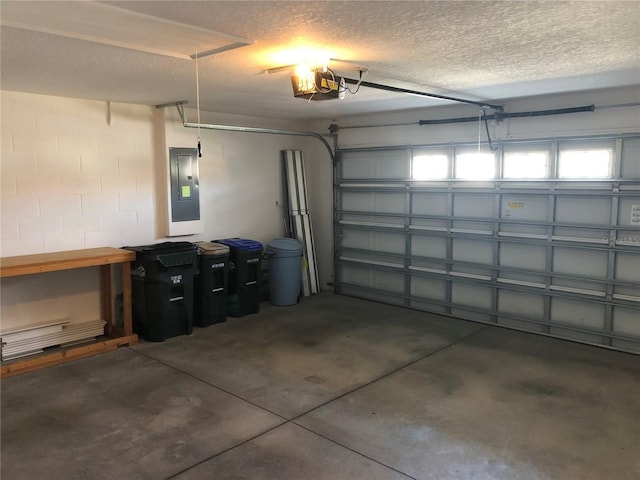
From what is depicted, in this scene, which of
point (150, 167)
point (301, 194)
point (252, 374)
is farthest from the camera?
point (301, 194)

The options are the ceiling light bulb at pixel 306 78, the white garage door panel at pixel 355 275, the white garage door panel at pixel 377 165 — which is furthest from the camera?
the white garage door panel at pixel 355 275

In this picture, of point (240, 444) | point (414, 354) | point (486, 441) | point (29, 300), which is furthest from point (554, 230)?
point (29, 300)

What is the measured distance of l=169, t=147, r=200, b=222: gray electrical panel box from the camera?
5.99 metres

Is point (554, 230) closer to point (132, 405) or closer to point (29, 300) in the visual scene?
point (132, 405)

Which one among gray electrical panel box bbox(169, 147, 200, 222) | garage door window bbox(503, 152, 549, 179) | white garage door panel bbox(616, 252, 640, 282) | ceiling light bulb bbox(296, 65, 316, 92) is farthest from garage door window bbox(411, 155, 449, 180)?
ceiling light bulb bbox(296, 65, 316, 92)

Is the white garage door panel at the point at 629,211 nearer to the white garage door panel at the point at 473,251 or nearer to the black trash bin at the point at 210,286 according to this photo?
the white garage door panel at the point at 473,251

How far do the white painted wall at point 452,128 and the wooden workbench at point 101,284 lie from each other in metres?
2.99

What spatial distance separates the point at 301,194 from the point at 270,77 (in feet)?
11.3

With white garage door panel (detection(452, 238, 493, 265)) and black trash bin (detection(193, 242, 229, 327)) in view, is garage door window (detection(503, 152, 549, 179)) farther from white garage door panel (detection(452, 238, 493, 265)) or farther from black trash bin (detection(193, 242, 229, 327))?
black trash bin (detection(193, 242, 229, 327))

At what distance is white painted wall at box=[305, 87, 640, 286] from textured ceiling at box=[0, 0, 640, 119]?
0.33m

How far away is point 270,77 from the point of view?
4.11 m

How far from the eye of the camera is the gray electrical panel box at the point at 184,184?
599 centimetres

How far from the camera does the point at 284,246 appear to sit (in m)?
6.68

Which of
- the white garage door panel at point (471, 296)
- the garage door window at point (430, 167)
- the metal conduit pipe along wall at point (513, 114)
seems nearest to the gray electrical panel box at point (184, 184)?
the metal conduit pipe along wall at point (513, 114)
